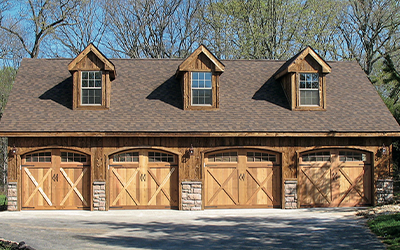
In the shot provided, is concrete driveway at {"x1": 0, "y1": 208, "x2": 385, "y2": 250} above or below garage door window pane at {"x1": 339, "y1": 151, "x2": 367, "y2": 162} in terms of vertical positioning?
below

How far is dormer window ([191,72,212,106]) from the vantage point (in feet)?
54.9

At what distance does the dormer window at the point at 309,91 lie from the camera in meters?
17.1

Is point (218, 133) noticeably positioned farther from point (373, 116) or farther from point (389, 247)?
point (389, 247)

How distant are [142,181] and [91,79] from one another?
14.6ft

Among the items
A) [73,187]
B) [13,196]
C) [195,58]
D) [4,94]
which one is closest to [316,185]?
[195,58]

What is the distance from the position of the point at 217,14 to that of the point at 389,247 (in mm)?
24503

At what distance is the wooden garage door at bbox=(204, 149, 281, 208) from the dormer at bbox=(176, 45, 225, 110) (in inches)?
86.7

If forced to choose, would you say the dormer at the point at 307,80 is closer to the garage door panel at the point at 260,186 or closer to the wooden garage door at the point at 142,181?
the garage door panel at the point at 260,186

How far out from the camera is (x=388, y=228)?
10750mm

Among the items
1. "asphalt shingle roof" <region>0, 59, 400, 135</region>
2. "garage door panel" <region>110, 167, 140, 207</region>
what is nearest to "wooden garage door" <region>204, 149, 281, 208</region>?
"asphalt shingle roof" <region>0, 59, 400, 135</region>

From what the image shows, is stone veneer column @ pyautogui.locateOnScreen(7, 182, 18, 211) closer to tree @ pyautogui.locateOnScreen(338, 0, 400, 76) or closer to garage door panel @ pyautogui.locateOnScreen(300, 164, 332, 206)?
garage door panel @ pyautogui.locateOnScreen(300, 164, 332, 206)

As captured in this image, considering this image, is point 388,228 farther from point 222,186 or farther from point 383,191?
point 222,186

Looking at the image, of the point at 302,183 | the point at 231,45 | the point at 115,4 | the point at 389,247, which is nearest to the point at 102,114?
the point at 302,183

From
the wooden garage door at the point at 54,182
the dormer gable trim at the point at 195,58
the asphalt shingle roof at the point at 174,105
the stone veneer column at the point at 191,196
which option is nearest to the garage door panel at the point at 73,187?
the wooden garage door at the point at 54,182
